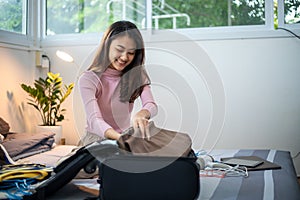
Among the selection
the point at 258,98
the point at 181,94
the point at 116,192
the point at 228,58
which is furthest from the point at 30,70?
the point at 116,192

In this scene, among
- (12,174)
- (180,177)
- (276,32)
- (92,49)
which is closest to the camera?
(180,177)

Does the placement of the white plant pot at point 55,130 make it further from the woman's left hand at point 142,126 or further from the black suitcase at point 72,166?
the black suitcase at point 72,166

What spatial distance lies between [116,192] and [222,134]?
190cm

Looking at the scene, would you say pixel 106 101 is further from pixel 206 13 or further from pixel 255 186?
pixel 206 13

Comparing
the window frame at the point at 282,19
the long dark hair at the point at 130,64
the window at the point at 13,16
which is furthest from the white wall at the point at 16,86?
the window frame at the point at 282,19

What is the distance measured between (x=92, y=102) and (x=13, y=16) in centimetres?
183

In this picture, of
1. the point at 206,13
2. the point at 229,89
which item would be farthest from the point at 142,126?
the point at 206,13

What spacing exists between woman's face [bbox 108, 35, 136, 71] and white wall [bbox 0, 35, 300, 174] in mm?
1245

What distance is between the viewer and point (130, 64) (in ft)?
5.48

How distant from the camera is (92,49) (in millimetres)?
3021

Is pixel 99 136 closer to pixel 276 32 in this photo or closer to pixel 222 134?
pixel 222 134

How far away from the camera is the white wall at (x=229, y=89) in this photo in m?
2.58

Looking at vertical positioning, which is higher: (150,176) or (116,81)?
(116,81)

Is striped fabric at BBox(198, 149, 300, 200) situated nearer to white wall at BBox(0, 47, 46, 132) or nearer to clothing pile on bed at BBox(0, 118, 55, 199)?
clothing pile on bed at BBox(0, 118, 55, 199)
